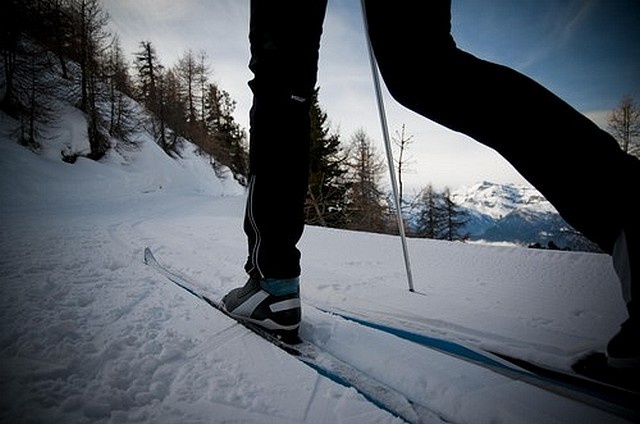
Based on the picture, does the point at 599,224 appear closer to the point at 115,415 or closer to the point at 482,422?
the point at 482,422

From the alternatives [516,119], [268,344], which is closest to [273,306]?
[268,344]

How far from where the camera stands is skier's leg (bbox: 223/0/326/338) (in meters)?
0.96

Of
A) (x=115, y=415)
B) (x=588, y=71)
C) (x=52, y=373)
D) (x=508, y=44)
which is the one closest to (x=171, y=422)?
(x=115, y=415)

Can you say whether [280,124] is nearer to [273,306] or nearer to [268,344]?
[273,306]

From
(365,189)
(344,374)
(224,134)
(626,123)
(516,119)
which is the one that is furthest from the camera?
(224,134)

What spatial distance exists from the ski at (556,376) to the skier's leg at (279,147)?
18.1 inches

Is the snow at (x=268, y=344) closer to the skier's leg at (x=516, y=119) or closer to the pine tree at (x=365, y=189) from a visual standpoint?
the skier's leg at (x=516, y=119)

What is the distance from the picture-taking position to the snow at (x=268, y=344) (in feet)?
2.20

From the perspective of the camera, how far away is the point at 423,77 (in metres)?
0.82

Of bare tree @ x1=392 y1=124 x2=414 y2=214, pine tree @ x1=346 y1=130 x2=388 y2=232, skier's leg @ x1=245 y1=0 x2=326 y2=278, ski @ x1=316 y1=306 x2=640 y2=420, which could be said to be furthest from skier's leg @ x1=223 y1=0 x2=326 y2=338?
bare tree @ x1=392 y1=124 x2=414 y2=214

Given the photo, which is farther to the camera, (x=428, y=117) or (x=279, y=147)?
(x=279, y=147)

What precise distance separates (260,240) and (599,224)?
920mm

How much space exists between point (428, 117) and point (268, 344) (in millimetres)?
868

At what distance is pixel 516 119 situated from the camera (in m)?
0.71
